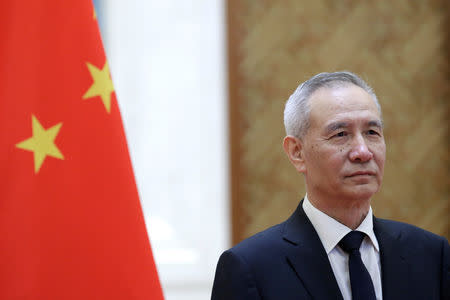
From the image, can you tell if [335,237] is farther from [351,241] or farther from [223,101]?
[223,101]

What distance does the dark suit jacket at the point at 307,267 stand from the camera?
1.58 metres

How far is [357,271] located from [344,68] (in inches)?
105

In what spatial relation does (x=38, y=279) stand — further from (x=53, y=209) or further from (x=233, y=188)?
(x=233, y=188)

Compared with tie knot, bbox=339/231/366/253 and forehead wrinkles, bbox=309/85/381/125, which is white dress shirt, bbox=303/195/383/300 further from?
forehead wrinkles, bbox=309/85/381/125

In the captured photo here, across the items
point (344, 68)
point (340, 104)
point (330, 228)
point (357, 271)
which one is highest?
point (344, 68)

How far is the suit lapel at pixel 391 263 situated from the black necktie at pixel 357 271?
0.08 metres

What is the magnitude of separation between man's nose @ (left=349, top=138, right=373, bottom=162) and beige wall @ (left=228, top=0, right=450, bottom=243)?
7.85 feet

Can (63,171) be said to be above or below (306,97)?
below

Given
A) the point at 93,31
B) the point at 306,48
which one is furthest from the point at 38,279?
the point at 306,48

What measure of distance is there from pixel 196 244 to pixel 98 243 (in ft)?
7.31

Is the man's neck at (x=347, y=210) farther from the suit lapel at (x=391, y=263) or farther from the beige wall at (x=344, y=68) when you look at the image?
the beige wall at (x=344, y=68)

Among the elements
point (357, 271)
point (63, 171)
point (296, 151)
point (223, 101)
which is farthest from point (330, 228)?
point (223, 101)

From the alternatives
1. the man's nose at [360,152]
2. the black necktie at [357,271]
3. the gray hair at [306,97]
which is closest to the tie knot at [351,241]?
the black necktie at [357,271]

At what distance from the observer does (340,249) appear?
65.1 inches
